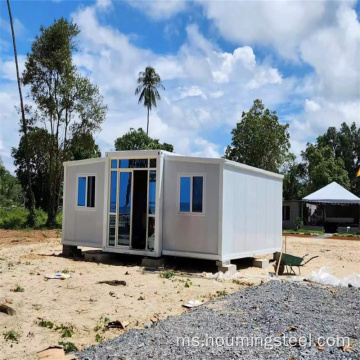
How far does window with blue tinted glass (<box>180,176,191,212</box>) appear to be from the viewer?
36.8ft

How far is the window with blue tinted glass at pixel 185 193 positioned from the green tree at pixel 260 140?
72.4 ft

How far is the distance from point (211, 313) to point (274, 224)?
7844 mm

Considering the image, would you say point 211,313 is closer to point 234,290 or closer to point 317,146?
point 234,290

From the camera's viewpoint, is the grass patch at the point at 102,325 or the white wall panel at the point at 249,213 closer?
the grass patch at the point at 102,325

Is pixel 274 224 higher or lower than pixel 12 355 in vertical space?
higher

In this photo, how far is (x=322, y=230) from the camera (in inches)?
1157

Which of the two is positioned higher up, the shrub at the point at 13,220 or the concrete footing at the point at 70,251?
the shrub at the point at 13,220

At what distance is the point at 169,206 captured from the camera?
11.5m

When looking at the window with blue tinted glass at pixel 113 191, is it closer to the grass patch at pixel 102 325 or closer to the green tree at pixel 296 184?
the grass patch at pixel 102 325

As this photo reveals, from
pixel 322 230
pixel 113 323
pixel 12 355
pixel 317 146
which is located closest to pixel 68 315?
pixel 113 323

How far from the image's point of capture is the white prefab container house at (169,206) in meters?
10.9

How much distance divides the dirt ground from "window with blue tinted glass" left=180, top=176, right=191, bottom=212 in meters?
1.56

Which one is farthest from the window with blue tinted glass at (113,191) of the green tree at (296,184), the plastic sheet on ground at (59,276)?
the green tree at (296,184)

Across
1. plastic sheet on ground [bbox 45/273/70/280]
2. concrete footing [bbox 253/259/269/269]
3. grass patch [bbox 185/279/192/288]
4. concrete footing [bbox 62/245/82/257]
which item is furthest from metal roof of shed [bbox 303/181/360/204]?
plastic sheet on ground [bbox 45/273/70/280]
